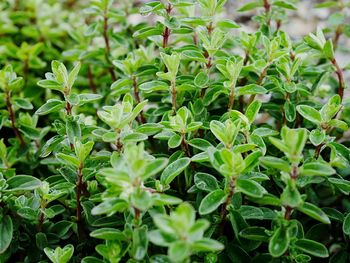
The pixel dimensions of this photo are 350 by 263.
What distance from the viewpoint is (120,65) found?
67.4 inches

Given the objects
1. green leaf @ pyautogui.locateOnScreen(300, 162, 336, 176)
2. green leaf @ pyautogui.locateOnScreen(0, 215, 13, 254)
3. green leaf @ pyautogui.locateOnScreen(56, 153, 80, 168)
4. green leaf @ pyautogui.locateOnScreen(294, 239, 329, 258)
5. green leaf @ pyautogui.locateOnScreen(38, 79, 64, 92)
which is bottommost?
green leaf @ pyautogui.locateOnScreen(0, 215, 13, 254)

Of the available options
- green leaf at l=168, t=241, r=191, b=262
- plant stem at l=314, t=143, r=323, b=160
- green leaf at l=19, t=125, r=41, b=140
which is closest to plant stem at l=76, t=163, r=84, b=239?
green leaf at l=19, t=125, r=41, b=140

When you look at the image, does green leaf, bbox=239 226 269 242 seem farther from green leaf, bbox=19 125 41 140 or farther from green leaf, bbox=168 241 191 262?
green leaf, bbox=19 125 41 140

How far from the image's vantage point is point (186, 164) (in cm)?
131

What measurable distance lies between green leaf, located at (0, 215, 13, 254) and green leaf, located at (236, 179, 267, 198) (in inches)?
Answer: 24.9

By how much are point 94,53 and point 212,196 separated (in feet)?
3.29

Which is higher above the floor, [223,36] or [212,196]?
[223,36]

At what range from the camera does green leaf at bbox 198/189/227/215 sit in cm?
123

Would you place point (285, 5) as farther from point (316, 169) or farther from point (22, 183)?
point (22, 183)

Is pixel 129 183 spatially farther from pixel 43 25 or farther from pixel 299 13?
pixel 299 13

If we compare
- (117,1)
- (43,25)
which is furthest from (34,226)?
(117,1)

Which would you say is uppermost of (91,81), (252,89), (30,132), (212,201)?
(252,89)

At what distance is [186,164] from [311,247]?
0.38 metres

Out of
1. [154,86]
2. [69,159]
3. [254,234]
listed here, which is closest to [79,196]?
[69,159]
